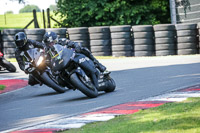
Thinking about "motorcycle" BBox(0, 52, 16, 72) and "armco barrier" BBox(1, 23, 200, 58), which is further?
"armco barrier" BBox(1, 23, 200, 58)

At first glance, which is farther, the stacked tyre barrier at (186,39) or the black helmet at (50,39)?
the stacked tyre barrier at (186,39)

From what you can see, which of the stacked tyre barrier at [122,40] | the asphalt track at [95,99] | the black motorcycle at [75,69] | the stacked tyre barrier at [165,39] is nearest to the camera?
the asphalt track at [95,99]

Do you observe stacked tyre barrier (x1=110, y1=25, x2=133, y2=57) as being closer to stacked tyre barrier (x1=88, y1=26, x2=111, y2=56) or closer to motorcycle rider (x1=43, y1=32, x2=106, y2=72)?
stacked tyre barrier (x1=88, y1=26, x2=111, y2=56)

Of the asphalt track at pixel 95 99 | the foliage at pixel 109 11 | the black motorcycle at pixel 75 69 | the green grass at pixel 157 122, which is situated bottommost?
the asphalt track at pixel 95 99

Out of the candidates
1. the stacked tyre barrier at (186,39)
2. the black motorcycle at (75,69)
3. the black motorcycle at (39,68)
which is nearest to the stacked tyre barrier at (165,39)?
the stacked tyre barrier at (186,39)

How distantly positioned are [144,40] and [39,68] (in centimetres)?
964

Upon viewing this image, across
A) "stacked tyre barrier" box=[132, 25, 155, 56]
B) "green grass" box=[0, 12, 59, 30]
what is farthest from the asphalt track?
"green grass" box=[0, 12, 59, 30]

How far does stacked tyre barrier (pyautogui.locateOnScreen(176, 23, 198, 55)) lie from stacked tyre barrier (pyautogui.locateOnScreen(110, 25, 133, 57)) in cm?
201

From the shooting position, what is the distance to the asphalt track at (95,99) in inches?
361

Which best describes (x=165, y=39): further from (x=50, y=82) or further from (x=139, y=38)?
(x=50, y=82)

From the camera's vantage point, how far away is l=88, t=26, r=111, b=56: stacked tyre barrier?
73.6 ft

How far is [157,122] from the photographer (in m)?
6.72

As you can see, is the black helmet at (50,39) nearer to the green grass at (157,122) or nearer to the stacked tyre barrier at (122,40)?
the green grass at (157,122)

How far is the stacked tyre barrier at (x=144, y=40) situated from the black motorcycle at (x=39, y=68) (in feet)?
30.7
